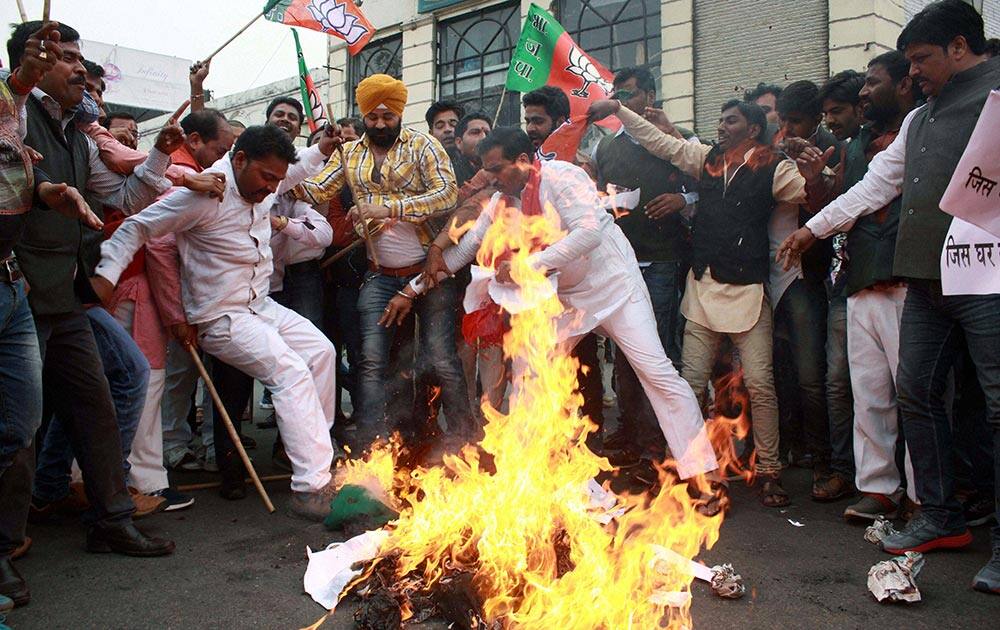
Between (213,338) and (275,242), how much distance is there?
3.59ft

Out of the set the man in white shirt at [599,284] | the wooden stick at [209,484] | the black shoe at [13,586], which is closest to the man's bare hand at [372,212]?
the man in white shirt at [599,284]

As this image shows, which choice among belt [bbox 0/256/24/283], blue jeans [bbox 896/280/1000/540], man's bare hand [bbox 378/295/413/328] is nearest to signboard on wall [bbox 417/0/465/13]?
man's bare hand [bbox 378/295/413/328]

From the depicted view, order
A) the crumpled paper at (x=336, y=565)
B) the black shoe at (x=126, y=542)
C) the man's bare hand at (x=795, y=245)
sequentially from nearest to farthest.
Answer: the crumpled paper at (x=336, y=565), the black shoe at (x=126, y=542), the man's bare hand at (x=795, y=245)

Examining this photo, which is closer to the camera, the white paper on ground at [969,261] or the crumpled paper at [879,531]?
the white paper on ground at [969,261]

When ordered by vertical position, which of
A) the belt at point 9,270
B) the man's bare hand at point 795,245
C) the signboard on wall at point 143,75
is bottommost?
the belt at point 9,270

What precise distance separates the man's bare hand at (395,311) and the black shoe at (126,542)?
6.76ft

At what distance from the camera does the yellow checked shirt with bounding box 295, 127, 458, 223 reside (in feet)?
18.1

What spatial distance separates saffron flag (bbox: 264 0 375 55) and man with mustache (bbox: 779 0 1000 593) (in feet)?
14.0

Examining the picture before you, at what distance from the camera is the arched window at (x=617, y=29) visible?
12086 mm

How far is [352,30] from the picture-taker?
651 centimetres

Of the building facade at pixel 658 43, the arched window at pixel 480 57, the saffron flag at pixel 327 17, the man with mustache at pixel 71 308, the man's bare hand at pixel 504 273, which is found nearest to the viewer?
the man with mustache at pixel 71 308

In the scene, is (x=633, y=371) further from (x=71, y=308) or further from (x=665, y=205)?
(x=71, y=308)

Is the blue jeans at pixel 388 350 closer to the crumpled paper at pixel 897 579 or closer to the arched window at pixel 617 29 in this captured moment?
the crumpled paper at pixel 897 579

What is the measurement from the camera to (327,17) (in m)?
6.43
